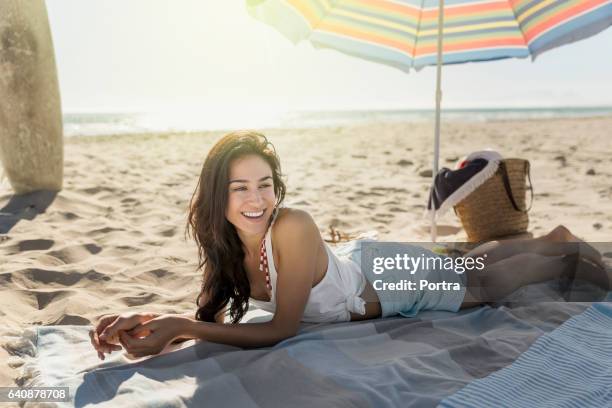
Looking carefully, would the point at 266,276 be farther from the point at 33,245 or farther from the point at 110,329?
Answer: the point at 33,245

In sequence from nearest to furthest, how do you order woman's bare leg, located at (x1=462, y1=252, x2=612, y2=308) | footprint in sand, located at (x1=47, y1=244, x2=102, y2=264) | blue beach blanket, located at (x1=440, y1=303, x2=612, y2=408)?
blue beach blanket, located at (x1=440, y1=303, x2=612, y2=408) < woman's bare leg, located at (x1=462, y1=252, x2=612, y2=308) < footprint in sand, located at (x1=47, y1=244, x2=102, y2=264)

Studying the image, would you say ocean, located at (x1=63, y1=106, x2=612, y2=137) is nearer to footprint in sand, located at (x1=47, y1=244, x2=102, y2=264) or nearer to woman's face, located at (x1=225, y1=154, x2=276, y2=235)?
footprint in sand, located at (x1=47, y1=244, x2=102, y2=264)

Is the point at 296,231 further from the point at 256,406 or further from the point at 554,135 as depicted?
the point at 554,135

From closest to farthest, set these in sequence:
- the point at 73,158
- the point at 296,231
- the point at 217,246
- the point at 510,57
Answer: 1. the point at 296,231
2. the point at 217,246
3. the point at 510,57
4. the point at 73,158

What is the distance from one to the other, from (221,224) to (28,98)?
3.81 metres

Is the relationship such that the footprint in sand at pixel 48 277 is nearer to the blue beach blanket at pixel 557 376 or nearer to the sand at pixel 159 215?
the sand at pixel 159 215

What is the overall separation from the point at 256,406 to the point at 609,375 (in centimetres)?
126

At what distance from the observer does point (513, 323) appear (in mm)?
2699

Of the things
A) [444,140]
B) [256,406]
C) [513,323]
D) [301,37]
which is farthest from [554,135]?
[256,406]

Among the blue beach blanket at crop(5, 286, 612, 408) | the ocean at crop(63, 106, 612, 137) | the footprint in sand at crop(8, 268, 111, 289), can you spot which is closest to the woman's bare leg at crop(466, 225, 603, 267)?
the blue beach blanket at crop(5, 286, 612, 408)

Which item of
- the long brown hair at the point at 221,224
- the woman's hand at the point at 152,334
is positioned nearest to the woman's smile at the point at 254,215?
the long brown hair at the point at 221,224

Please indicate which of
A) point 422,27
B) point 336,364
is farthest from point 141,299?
point 422,27

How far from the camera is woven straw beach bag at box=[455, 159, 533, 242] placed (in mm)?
4266

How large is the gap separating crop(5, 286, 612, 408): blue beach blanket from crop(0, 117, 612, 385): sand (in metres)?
0.35
